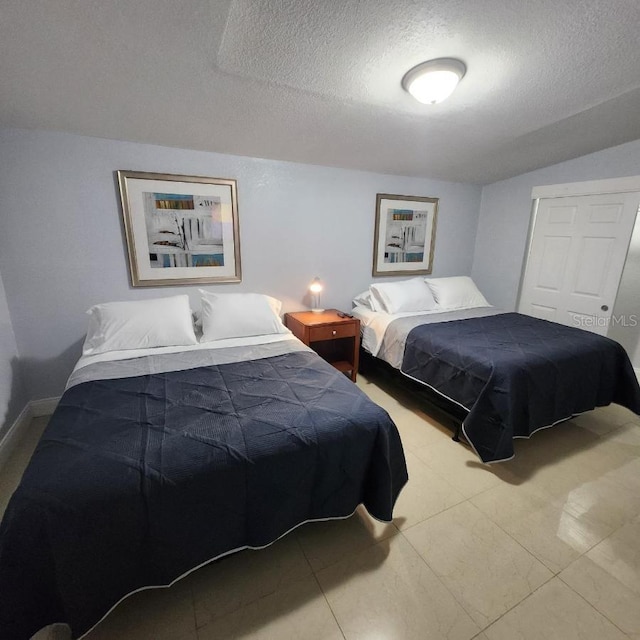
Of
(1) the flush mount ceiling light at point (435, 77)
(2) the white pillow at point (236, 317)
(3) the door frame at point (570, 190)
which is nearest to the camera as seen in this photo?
(1) the flush mount ceiling light at point (435, 77)

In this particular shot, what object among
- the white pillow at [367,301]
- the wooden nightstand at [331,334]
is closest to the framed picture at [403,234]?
the white pillow at [367,301]

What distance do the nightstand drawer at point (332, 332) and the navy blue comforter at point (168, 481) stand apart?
105 cm

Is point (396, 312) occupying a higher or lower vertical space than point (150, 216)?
lower

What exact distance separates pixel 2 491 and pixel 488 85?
348 centimetres

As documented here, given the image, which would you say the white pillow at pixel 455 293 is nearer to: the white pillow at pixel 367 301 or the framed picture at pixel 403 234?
the framed picture at pixel 403 234

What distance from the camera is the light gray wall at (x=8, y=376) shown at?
6.40 feet

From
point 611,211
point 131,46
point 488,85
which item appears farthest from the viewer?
point 611,211

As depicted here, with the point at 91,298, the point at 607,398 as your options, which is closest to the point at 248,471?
the point at 91,298

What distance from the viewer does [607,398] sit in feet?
7.36

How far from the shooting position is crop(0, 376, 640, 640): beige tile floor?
3.68ft

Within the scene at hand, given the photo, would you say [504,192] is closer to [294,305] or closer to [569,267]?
[569,267]

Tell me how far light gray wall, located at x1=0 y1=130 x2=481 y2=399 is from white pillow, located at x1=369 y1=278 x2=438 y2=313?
0.44 metres

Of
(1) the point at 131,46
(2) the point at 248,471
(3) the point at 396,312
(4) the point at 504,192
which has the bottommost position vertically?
(2) the point at 248,471

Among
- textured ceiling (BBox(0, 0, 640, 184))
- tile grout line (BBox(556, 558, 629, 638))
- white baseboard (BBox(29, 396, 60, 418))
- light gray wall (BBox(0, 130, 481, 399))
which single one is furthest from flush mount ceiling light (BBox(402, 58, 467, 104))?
white baseboard (BBox(29, 396, 60, 418))
